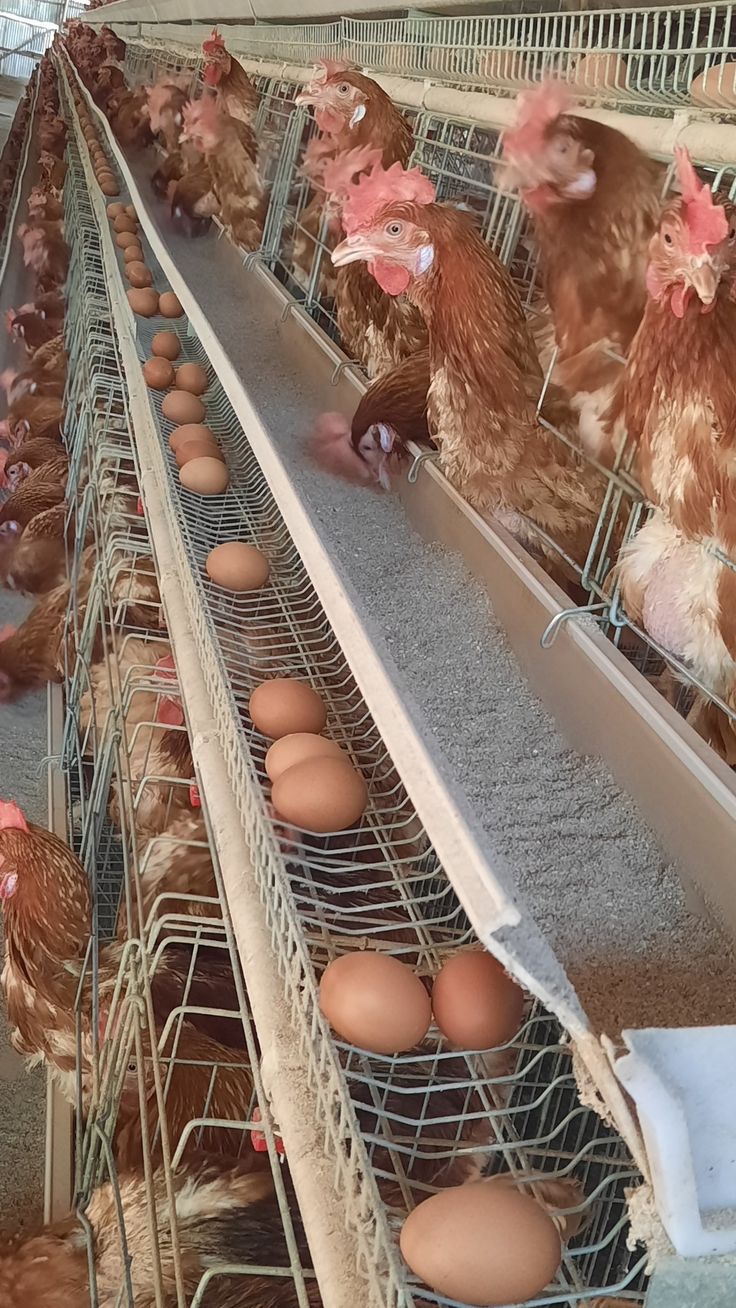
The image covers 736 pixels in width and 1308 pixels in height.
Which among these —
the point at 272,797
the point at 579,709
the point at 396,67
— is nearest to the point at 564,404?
the point at 579,709

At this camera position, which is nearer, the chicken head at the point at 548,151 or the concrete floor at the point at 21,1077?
the chicken head at the point at 548,151

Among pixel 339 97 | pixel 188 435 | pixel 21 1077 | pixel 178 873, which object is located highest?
pixel 339 97

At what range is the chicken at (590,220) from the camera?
112 centimetres

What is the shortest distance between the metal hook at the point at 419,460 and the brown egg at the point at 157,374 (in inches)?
45.6

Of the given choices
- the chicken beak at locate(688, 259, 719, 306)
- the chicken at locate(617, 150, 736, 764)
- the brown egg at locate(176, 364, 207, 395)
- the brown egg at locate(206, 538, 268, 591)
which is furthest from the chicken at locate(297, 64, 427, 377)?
the chicken beak at locate(688, 259, 719, 306)

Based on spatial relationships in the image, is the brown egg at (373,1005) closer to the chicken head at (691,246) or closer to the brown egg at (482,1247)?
the brown egg at (482,1247)

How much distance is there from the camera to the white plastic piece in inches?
16.9

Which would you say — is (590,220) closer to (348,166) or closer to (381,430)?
(381,430)

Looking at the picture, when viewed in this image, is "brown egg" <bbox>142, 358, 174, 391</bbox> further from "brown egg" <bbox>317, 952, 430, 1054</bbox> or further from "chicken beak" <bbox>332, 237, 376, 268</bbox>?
"brown egg" <bbox>317, 952, 430, 1054</bbox>

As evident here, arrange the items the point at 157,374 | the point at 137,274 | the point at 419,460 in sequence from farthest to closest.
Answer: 1. the point at 137,274
2. the point at 157,374
3. the point at 419,460

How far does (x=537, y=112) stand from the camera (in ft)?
3.65

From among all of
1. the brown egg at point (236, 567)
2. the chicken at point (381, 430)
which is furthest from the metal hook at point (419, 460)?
the brown egg at point (236, 567)

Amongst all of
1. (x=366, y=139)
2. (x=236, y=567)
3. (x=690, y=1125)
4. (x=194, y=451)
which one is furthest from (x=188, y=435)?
(x=690, y=1125)

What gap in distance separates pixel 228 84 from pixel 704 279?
8.17 feet
